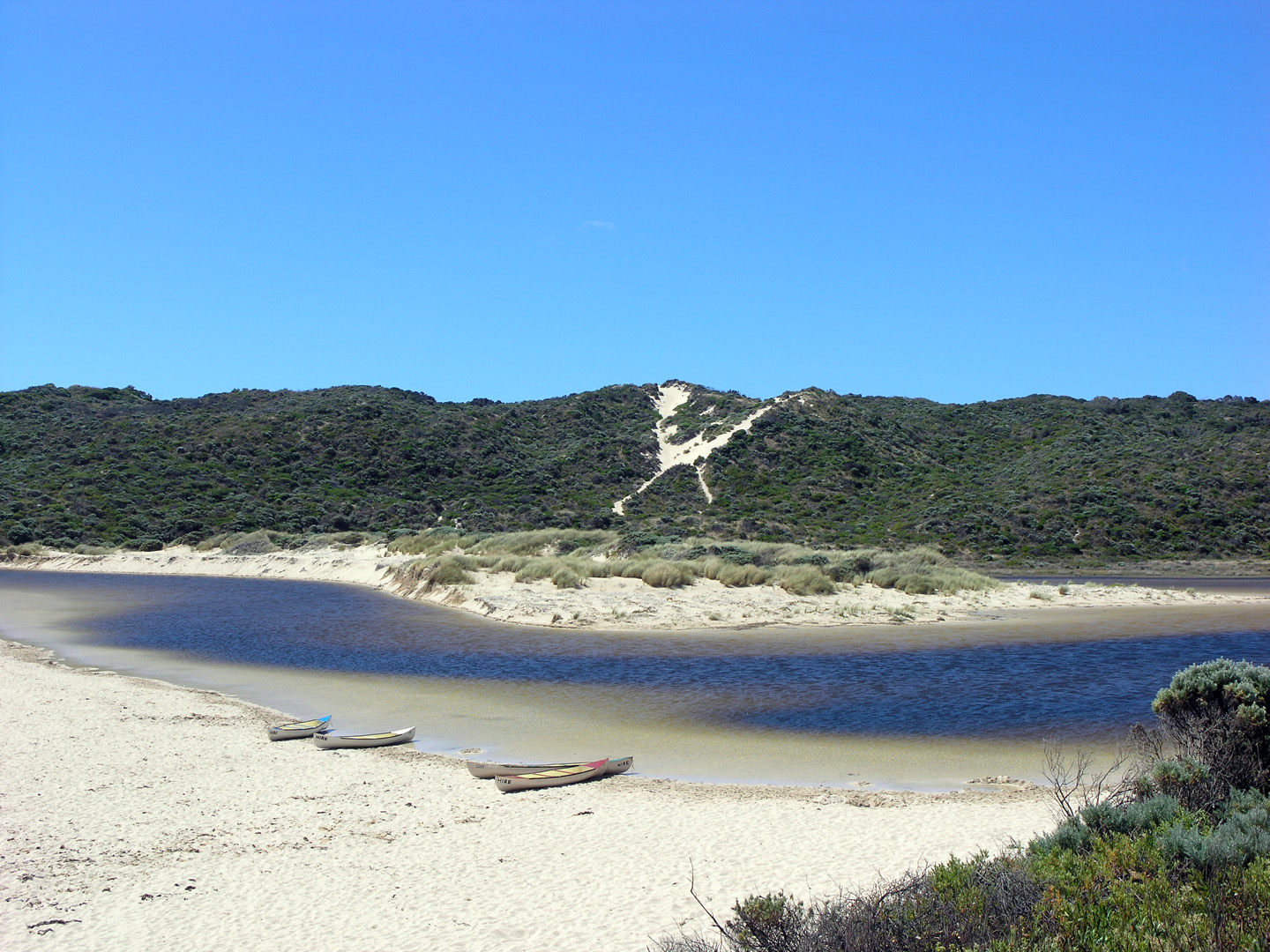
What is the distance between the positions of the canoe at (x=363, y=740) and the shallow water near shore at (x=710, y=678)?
0.42 m

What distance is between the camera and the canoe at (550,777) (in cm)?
1011

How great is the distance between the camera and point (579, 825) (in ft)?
29.0

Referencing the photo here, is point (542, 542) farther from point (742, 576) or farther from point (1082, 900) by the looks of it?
point (1082, 900)

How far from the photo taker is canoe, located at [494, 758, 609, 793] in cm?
1011

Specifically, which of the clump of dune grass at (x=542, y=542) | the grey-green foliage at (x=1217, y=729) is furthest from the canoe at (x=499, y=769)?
the clump of dune grass at (x=542, y=542)

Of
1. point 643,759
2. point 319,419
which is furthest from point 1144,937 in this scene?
point 319,419

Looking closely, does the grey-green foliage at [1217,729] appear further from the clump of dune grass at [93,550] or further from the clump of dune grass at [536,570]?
the clump of dune grass at [93,550]

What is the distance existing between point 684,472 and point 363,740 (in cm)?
5933

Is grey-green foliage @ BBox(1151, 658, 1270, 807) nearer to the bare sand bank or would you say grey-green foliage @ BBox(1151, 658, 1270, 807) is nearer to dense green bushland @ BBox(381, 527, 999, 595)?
the bare sand bank

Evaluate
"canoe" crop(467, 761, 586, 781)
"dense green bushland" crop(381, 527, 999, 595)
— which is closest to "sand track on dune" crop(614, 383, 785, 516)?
"dense green bushland" crop(381, 527, 999, 595)

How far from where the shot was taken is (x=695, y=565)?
30500 millimetres

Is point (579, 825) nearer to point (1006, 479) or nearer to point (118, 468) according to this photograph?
point (1006, 479)

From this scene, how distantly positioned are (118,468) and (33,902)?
67.5m

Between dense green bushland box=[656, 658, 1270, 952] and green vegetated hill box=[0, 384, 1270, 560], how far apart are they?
4482 cm
